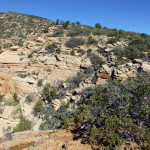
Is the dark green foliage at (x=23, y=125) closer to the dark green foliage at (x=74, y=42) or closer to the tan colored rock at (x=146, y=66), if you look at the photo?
the tan colored rock at (x=146, y=66)

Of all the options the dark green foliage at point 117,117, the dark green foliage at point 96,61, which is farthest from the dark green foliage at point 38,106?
the dark green foliage at point 96,61

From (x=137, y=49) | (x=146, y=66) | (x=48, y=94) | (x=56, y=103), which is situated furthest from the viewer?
(x=137, y=49)

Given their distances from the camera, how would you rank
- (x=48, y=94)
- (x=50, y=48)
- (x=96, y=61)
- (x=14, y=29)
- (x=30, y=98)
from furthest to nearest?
(x=14, y=29) → (x=50, y=48) → (x=96, y=61) → (x=48, y=94) → (x=30, y=98)

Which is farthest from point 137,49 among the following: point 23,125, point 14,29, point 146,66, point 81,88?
point 14,29

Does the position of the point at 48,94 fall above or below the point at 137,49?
below

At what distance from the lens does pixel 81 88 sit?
16203mm

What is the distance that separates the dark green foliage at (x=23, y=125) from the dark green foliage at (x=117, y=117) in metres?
4.45

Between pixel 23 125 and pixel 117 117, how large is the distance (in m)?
8.02

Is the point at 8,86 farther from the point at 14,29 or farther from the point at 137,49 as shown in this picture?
the point at 14,29

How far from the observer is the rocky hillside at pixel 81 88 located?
7.52 meters

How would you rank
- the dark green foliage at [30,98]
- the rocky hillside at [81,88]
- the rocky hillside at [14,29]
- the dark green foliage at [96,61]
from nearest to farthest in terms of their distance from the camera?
the rocky hillside at [81,88], the dark green foliage at [30,98], the dark green foliage at [96,61], the rocky hillside at [14,29]

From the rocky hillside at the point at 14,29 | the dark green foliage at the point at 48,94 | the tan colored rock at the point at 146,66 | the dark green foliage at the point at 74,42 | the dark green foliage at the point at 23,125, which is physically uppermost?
the rocky hillside at the point at 14,29

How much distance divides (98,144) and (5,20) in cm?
4585

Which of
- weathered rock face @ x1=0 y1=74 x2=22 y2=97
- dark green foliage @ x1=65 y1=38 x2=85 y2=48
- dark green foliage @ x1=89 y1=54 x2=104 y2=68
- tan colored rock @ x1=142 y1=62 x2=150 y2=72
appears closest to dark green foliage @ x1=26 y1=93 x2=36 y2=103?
weathered rock face @ x1=0 y1=74 x2=22 y2=97
